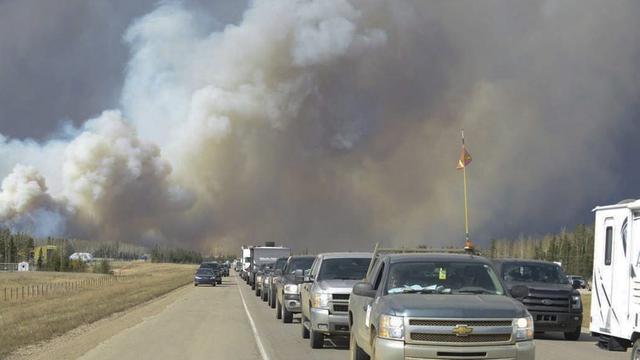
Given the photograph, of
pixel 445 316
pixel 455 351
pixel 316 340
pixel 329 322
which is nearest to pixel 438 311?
pixel 445 316

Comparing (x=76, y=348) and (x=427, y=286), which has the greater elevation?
(x=427, y=286)

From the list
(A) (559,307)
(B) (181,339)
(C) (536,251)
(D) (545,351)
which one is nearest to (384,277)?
(D) (545,351)

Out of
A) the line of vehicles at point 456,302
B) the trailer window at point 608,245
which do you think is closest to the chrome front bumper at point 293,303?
the line of vehicles at point 456,302

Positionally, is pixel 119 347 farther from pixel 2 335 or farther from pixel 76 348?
pixel 2 335

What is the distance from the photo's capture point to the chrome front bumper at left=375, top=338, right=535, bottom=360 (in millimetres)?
9203

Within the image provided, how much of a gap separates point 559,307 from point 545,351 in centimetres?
359

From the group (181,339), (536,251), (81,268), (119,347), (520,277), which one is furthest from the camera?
(536,251)

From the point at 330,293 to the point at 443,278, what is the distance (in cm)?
649

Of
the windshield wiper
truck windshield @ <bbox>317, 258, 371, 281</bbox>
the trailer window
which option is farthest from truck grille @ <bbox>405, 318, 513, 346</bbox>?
truck windshield @ <bbox>317, 258, 371, 281</bbox>

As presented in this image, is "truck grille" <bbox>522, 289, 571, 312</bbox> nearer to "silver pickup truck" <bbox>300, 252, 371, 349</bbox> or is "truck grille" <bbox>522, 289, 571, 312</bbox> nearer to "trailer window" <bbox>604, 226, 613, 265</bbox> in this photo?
"silver pickup truck" <bbox>300, 252, 371, 349</bbox>

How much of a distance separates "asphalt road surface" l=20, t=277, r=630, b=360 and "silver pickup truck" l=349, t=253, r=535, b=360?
522 cm

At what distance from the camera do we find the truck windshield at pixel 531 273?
22141 mm

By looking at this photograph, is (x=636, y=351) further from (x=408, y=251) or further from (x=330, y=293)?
(x=330, y=293)

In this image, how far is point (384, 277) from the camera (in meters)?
10.9
